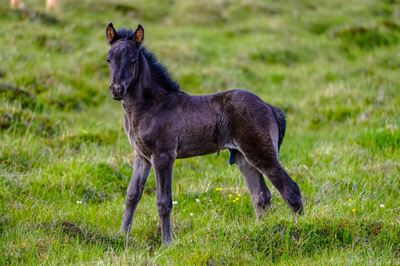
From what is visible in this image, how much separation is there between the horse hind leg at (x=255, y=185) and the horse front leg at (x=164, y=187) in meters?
1.02

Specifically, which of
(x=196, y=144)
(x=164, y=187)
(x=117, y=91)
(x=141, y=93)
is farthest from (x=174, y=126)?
(x=117, y=91)

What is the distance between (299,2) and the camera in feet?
108

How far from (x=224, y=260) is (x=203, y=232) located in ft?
2.50

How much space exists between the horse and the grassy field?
1.55ft

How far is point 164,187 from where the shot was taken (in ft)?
23.0

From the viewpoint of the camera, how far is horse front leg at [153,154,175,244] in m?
6.92

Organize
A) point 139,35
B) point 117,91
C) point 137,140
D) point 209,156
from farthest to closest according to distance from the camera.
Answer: point 209,156 < point 137,140 < point 139,35 < point 117,91

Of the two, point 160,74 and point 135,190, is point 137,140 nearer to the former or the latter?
point 135,190

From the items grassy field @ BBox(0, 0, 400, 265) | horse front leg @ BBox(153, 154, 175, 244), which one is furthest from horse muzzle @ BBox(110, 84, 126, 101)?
grassy field @ BBox(0, 0, 400, 265)

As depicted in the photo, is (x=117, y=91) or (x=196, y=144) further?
(x=196, y=144)

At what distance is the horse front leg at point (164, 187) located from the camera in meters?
6.92

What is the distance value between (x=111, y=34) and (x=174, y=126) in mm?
1267

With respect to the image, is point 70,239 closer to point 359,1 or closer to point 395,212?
point 395,212

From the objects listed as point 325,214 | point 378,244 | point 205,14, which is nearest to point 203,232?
point 325,214
